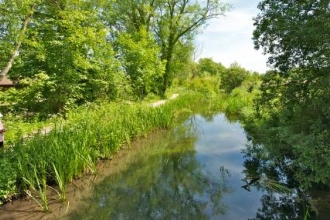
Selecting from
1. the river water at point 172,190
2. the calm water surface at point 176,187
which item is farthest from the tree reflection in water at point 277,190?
the calm water surface at point 176,187

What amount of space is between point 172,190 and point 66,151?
7.59ft

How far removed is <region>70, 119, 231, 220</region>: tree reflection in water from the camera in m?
4.85

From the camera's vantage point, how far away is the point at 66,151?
559 cm

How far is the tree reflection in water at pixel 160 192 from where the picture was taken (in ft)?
15.9

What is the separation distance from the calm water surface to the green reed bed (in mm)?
588

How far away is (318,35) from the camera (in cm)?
429

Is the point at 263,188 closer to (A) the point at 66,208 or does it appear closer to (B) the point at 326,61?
(B) the point at 326,61

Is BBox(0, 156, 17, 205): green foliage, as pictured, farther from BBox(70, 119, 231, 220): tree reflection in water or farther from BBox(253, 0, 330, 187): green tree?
BBox(253, 0, 330, 187): green tree

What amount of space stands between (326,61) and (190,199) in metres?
3.39

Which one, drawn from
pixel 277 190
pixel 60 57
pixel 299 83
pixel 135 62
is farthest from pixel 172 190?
pixel 135 62

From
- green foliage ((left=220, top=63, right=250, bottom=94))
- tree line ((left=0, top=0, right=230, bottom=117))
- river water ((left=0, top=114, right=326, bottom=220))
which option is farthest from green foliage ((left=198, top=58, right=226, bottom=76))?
river water ((left=0, top=114, right=326, bottom=220))

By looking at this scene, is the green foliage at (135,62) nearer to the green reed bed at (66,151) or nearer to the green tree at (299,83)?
the green reed bed at (66,151)

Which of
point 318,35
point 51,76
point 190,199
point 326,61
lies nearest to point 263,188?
point 190,199

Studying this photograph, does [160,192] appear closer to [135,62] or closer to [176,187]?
[176,187]
